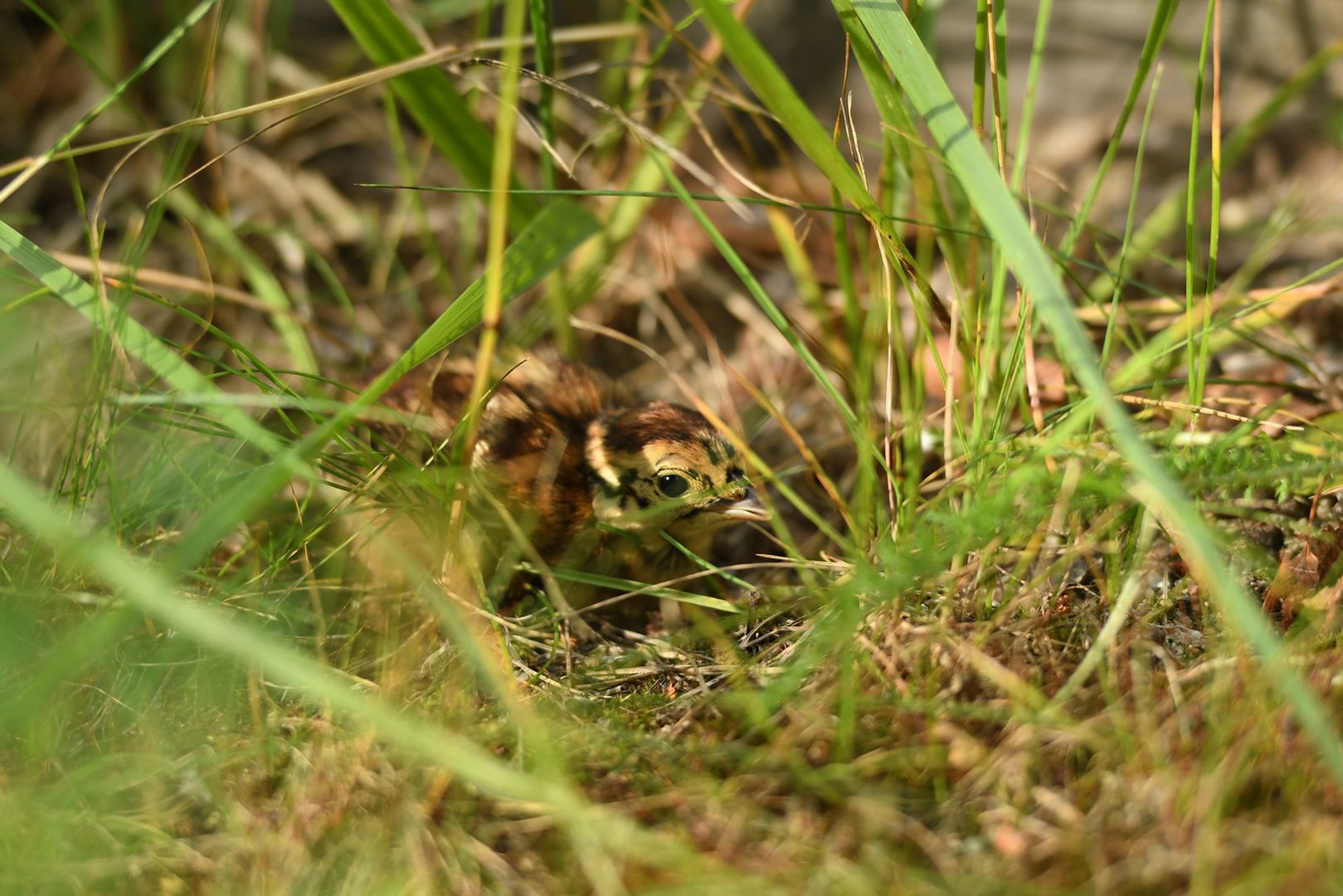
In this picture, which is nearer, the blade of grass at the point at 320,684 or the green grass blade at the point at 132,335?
the blade of grass at the point at 320,684

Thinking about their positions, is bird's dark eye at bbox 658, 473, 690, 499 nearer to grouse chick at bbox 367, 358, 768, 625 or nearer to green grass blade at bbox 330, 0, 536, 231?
grouse chick at bbox 367, 358, 768, 625

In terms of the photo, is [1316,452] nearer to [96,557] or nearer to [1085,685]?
[1085,685]

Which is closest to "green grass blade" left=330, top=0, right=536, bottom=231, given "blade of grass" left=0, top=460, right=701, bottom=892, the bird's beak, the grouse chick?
the grouse chick

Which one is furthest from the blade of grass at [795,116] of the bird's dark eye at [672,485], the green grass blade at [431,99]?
the green grass blade at [431,99]

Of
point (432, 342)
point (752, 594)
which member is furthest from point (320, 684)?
point (752, 594)

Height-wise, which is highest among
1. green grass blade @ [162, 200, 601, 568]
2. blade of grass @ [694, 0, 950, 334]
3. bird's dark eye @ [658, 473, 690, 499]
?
blade of grass @ [694, 0, 950, 334]

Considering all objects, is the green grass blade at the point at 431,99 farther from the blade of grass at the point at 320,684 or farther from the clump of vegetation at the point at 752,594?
the blade of grass at the point at 320,684

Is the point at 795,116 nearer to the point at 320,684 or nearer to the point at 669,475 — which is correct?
the point at 669,475

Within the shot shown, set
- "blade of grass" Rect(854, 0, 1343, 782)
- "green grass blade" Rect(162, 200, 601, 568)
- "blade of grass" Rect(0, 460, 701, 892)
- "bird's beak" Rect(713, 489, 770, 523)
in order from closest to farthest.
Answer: "blade of grass" Rect(854, 0, 1343, 782) < "blade of grass" Rect(0, 460, 701, 892) < "green grass blade" Rect(162, 200, 601, 568) < "bird's beak" Rect(713, 489, 770, 523)
